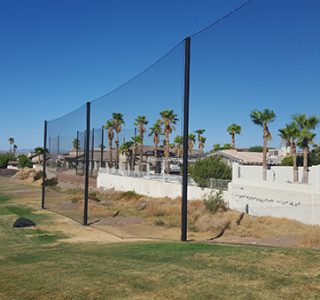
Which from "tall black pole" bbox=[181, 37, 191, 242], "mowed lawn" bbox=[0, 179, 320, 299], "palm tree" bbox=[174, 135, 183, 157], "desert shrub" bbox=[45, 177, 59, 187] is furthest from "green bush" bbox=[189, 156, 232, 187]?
"mowed lawn" bbox=[0, 179, 320, 299]

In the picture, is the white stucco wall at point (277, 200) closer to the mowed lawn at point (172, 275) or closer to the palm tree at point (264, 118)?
the palm tree at point (264, 118)

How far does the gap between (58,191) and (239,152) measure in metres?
17.6

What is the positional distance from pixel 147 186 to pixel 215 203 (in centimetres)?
1151

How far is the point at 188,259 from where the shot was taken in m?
7.18

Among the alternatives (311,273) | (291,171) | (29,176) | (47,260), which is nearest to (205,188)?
(291,171)

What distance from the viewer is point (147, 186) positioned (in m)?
31.4

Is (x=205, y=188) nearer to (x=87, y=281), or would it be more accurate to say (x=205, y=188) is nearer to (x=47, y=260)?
(x=47, y=260)

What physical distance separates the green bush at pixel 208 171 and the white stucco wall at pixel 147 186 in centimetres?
56

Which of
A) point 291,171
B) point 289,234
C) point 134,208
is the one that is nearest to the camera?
point 289,234

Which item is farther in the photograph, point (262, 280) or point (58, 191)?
point (58, 191)

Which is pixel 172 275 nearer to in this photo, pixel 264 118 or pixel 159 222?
pixel 264 118

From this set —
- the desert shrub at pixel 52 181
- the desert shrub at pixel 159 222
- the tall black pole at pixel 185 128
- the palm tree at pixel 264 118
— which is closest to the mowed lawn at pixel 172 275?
the tall black pole at pixel 185 128

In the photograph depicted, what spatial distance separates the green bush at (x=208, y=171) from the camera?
2427 centimetres

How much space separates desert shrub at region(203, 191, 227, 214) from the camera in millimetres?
20031
